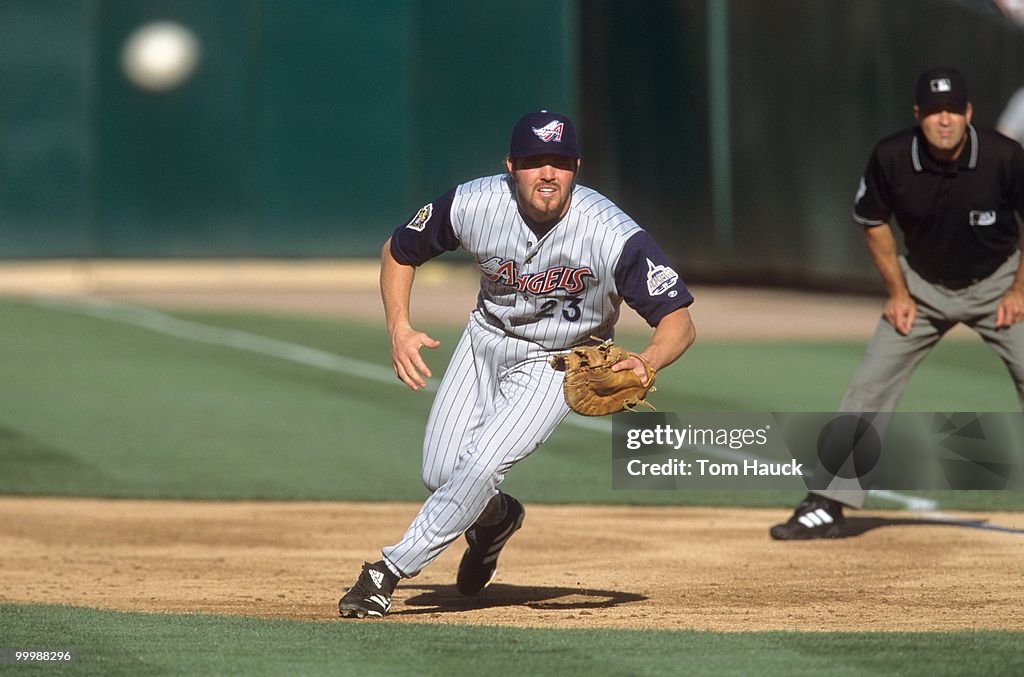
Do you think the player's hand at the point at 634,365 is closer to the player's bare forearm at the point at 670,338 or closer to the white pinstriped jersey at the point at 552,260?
the player's bare forearm at the point at 670,338

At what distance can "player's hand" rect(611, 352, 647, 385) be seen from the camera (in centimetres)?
581

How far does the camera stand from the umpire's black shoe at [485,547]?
6.68 meters

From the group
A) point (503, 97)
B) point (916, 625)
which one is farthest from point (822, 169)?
point (916, 625)

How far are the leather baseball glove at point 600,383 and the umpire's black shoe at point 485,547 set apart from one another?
73 centimetres

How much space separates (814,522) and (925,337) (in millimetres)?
1000

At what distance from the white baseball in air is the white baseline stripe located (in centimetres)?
384

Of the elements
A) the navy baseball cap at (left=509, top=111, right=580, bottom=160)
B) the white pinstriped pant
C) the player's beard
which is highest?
the navy baseball cap at (left=509, top=111, right=580, bottom=160)

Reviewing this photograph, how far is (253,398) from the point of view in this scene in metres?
13.5

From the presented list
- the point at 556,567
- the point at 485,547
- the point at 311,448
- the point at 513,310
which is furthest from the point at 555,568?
the point at 311,448

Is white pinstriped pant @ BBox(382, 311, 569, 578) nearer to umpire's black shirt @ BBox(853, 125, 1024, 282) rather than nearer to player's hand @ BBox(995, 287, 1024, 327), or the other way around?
umpire's black shirt @ BBox(853, 125, 1024, 282)

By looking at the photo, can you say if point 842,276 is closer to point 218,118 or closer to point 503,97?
point 503,97

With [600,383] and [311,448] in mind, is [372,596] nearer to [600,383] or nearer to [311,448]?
[600,383]

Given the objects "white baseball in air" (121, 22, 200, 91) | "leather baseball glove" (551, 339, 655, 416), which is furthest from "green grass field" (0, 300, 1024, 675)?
"white baseball in air" (121, 22, 200, 91)

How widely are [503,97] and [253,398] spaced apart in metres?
13.1
